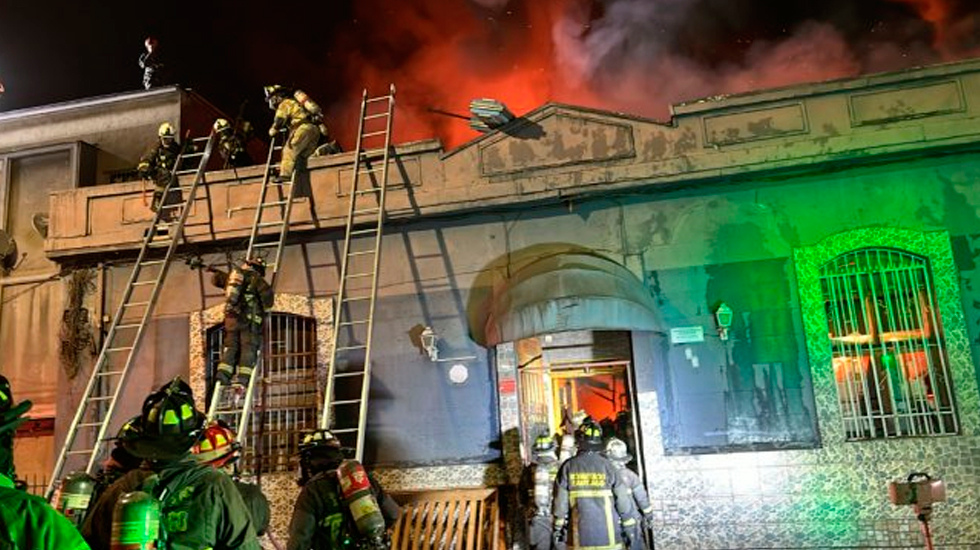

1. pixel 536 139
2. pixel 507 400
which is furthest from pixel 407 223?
pixel 507 400

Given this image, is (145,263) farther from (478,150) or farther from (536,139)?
(536,139)

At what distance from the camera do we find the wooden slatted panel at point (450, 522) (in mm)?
8875

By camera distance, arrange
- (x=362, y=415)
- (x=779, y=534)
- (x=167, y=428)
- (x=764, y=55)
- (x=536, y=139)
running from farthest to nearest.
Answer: (x=764, y=55) → (x=536, y=139) → (x=779, y=534) → (x=362, y=415) → (x=167, y=428)

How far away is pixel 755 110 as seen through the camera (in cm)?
962

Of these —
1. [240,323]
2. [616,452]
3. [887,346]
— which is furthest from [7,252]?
[887,346]

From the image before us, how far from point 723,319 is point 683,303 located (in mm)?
563

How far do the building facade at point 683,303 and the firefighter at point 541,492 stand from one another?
796 millimetres

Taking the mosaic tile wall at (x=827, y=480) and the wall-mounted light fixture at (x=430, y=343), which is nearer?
the mosaic tile wall at (x=827, y=480)

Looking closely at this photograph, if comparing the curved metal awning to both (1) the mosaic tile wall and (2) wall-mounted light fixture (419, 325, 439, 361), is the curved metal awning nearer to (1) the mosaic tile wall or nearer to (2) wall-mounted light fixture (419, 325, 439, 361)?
(2) wall-mounted light fixture (419, 325, 439, 361)

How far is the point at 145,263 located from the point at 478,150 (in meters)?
5.01

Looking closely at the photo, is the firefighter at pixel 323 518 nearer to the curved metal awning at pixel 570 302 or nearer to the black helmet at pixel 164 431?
the black helmet at pixel 164 431

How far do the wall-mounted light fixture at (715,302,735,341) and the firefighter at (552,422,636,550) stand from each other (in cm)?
241

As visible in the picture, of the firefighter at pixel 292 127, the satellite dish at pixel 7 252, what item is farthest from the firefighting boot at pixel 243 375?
the satellite dish at pixel 7 252

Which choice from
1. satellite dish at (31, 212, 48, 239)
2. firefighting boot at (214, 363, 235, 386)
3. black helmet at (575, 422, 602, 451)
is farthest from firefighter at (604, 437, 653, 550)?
satellite dish at (31, 212, 48, 239)
